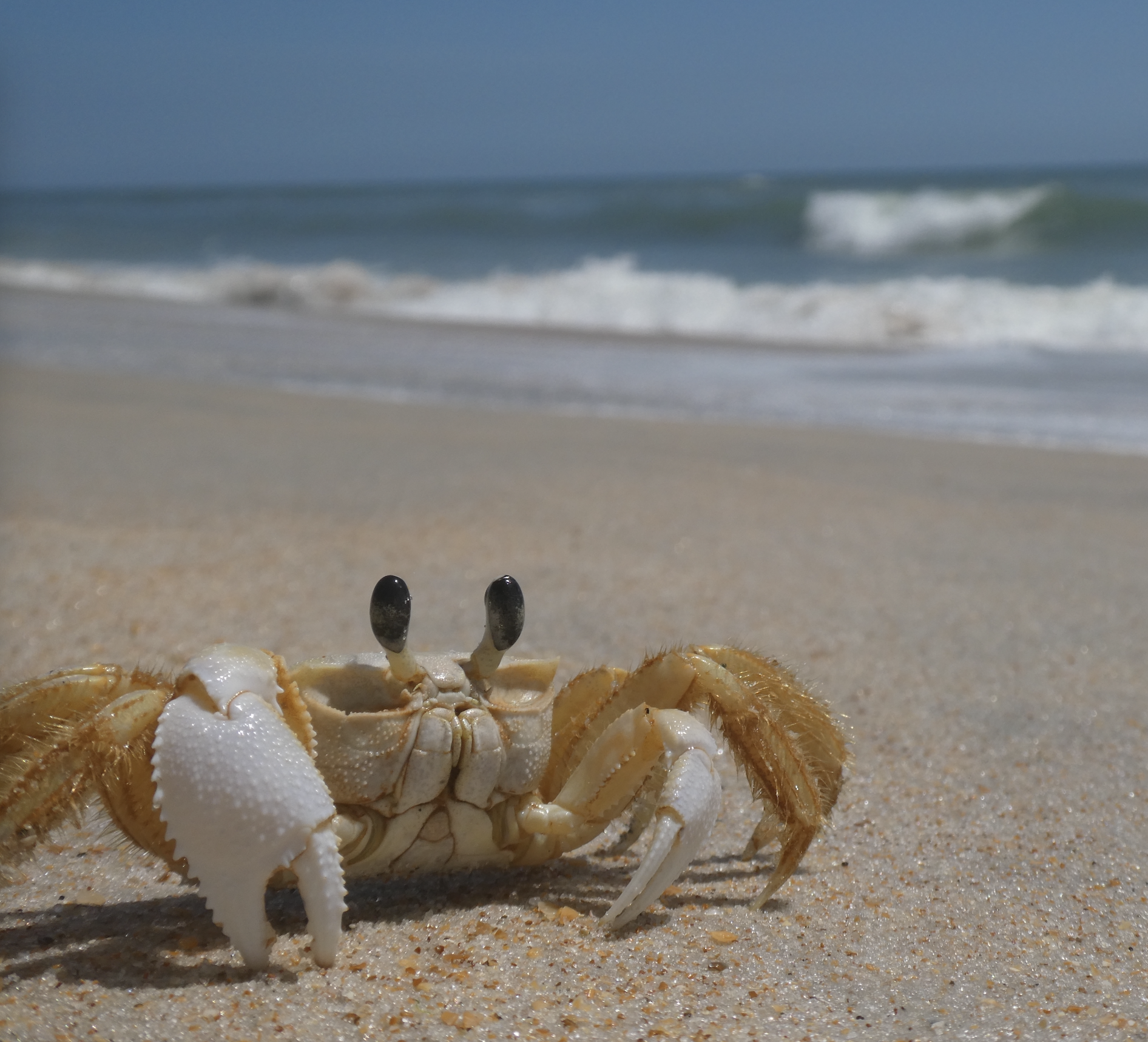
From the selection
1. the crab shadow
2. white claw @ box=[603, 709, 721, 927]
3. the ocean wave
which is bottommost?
the crab shadow

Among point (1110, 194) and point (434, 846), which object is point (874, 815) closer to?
point (434, 846)

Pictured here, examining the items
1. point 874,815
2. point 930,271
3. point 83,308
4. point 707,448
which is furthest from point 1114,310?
point 874,815

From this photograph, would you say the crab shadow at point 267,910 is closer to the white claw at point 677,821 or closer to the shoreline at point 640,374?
the white claw at point 677,821

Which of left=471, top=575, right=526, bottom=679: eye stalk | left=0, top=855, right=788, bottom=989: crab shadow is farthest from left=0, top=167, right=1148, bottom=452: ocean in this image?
left=471, top=575, right=526, bottom=679: eye stalk

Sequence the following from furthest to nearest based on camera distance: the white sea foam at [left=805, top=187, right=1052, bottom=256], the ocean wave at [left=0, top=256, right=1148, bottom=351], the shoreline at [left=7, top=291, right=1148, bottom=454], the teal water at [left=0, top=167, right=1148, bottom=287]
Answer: the white sea foam at [left=805, top=187, right=1052, bottom=256]
the teal water at [left=0, top=167, right=1148, bottom=287]
the ocean wave at [left=0, top=256, right=1148, bottom=351]
the shoreline at [left=7, top=291, right=1148, bottom=454]

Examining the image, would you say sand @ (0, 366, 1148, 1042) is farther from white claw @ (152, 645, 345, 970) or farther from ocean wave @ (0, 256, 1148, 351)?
ocean wave @ (0, 256, 1148, 351)

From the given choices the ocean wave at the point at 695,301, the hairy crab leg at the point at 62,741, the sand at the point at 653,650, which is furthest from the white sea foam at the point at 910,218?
the hairy crab leg at the point at 62,741

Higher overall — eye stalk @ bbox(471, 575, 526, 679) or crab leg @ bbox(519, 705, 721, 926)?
eye stalk @ bbox(471, 575, 526, 679)
